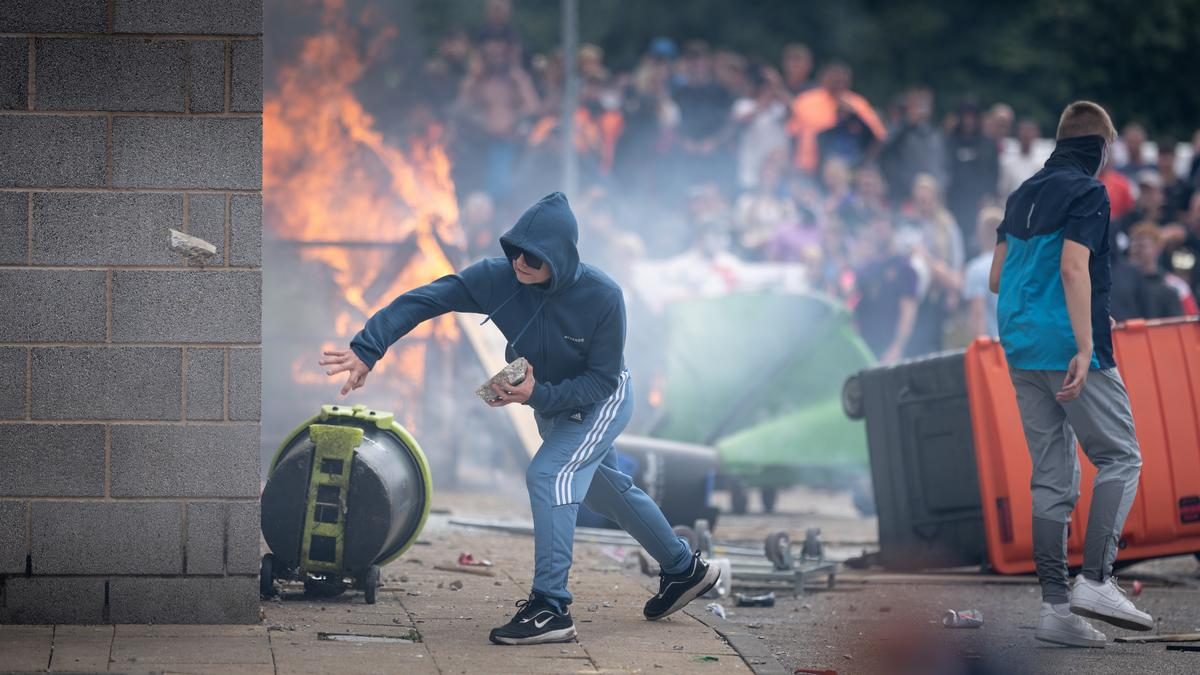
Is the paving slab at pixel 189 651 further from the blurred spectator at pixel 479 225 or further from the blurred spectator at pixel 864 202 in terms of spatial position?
the blurred spectator at pixel 864 202

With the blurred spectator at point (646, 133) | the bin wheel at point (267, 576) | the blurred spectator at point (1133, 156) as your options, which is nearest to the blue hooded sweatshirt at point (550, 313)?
the bin wheel at point (267, 576)

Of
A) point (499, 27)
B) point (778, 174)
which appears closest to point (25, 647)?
point (499, 27)

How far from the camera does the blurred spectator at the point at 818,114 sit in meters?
19.0

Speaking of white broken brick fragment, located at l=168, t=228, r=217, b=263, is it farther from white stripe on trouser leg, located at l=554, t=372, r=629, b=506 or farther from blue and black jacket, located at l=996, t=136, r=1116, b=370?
blue and black jacket, located at l=996, t=136, r=1116, b=370

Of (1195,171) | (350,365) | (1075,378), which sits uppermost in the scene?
(1195,171)

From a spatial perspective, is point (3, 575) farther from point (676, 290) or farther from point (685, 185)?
point (685, 185)

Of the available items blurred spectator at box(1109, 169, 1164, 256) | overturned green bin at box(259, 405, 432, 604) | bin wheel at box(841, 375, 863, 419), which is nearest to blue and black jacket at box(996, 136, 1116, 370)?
bin wheel at box(841, 375, 863, 419)

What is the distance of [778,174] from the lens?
18.5 meters

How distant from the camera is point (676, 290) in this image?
16766 mm

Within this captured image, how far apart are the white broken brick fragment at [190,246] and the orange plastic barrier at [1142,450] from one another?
394cm

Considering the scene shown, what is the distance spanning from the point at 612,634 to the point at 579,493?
1.78 ft

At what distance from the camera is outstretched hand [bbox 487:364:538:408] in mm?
6910

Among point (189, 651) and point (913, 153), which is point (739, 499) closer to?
point (913, 153)

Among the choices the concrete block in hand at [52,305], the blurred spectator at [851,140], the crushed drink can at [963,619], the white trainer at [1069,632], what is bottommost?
the white trainer at [1069,632]
